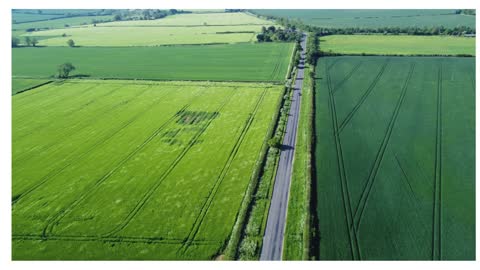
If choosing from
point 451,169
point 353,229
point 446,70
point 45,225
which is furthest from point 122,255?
point 446,70

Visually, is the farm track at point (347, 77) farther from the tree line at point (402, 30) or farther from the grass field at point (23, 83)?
the grass field at point (23, 83)

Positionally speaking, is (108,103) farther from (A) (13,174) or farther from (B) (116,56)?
(B) (116,56)

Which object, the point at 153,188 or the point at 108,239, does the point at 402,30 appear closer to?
the point at 153,188

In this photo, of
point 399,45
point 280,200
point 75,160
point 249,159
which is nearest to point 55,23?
point 75,160

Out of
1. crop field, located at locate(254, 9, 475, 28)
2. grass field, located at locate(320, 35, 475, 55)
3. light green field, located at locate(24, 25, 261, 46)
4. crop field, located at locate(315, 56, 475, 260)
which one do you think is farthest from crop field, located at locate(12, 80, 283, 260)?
crop field, located at locate(254, 9, 475, 28)

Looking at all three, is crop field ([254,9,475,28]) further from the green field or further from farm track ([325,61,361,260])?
farm track ([325,61,361,260])
